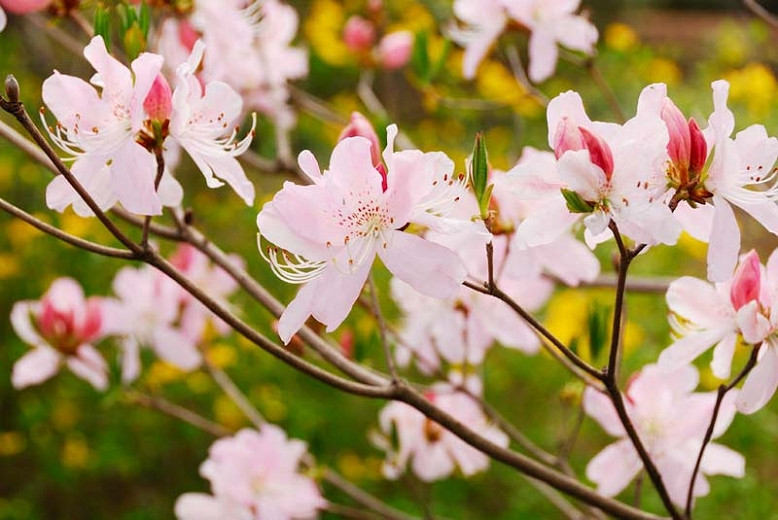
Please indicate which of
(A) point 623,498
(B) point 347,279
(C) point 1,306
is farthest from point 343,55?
(B) point 347,279

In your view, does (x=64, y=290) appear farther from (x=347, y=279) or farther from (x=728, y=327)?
(x=728, y=327)

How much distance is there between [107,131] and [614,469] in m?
0.70

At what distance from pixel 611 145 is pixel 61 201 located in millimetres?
529

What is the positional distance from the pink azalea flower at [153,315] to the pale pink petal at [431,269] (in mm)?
951

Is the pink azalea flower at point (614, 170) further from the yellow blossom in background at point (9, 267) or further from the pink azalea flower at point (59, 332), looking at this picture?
the yellow blossom in background at point (9, 267)

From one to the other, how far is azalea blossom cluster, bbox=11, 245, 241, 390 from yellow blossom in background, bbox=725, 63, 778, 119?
244 centimetres

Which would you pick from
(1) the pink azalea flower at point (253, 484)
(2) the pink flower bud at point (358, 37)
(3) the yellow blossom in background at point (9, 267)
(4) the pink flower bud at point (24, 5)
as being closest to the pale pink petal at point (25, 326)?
(1) the pink azalea flower at point (253, 484)

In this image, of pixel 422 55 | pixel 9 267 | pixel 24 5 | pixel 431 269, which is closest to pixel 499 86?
pixel 9 267

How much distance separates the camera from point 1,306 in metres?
3.22

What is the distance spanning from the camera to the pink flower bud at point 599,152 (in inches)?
31.5

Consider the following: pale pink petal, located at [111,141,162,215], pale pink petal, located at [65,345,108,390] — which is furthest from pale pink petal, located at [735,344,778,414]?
pale pink petal, located at [65,345,108,390]

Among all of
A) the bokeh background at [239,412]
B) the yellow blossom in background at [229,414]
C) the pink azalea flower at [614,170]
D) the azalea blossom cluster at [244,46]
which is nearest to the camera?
the pink azalea flower at [614,170]

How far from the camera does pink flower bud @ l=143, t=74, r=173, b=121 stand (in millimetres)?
925

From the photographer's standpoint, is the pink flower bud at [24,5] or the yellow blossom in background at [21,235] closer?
the pink flower bud at [24,5]
